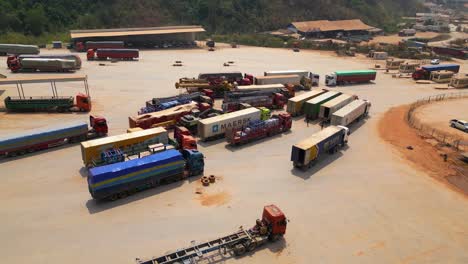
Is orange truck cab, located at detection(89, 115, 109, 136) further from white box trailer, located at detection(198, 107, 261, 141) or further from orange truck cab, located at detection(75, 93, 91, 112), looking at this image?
white box trailer, located at detection(198, 107, 261, 141)

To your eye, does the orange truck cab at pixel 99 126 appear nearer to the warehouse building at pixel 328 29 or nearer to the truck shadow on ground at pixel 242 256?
the truck shadow on ground at pixel 242 256

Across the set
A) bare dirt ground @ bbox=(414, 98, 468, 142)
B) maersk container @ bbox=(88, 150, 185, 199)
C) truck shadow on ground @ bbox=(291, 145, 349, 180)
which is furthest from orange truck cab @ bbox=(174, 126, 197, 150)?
bare dirt ground @ bbox=(414, 98, 468, 142)

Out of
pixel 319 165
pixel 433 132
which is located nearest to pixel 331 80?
pixel 433 132

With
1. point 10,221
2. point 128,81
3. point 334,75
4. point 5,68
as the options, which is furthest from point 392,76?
point 5,68

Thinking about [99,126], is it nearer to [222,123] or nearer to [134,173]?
[134,173]

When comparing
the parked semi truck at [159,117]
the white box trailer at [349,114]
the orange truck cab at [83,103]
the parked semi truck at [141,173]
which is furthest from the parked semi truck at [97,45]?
the parked semi truck at [141,173]

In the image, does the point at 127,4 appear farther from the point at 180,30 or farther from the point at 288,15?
the point at 288,15
